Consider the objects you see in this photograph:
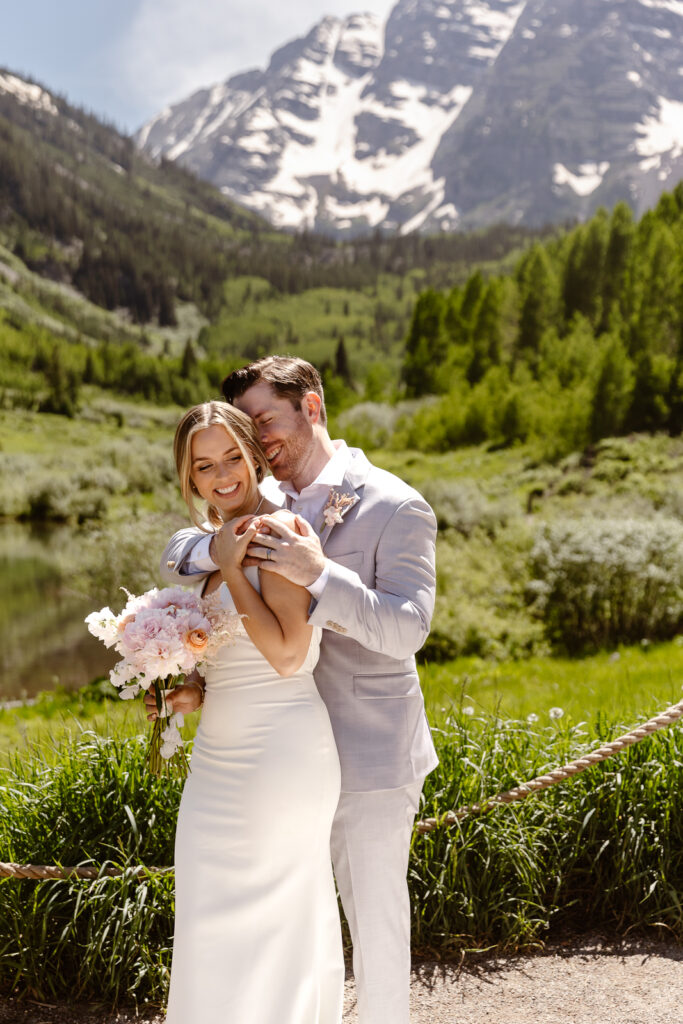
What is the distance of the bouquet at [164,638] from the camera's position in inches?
81.2

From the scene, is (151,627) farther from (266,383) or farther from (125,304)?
(125,304)

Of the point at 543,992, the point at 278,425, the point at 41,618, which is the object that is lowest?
the point at 41,618

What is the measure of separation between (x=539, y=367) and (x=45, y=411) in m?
36.1

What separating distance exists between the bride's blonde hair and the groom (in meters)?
0.15

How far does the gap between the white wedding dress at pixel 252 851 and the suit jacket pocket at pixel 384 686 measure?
19cm

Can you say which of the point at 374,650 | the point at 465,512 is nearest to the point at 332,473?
the point at 374,650

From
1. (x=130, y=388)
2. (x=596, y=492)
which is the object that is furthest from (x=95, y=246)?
(x=596, y=492)

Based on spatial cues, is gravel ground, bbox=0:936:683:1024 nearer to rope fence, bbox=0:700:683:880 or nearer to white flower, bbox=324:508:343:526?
rope fence, bbox=0:700:683:880

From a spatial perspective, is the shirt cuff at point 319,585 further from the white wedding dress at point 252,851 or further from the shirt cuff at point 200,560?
the shirt cuff at point 200,560

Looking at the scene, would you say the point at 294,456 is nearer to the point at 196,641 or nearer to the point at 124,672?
the point at 196,641

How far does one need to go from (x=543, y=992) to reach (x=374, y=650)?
1.80 m

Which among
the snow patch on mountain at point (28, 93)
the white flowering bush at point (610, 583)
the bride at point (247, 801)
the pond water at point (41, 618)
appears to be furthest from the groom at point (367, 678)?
the snow patch on mountain at point (28, 93)

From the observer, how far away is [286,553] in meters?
2.05

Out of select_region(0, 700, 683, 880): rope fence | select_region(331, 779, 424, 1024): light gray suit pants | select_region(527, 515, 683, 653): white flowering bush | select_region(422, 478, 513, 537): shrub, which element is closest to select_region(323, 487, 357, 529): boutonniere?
select_region(331, 779, 424, 1024): light gray suit pants
